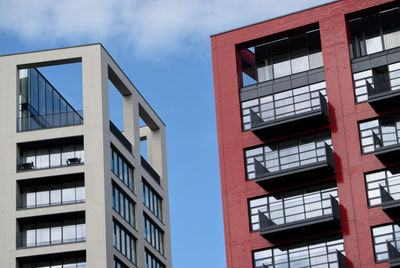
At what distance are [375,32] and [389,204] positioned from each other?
13636 mm

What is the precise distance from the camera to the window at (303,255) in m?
60.2

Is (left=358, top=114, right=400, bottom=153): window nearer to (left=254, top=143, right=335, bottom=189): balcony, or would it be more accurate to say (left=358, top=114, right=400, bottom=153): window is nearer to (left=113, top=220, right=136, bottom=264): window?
(left=254, top=143, right=335, bottom=189): balcony

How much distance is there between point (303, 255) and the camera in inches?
2408

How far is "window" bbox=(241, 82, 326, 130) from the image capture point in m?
64.8

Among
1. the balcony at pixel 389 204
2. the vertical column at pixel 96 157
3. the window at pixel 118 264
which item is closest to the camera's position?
the balcony at pixel 389 204

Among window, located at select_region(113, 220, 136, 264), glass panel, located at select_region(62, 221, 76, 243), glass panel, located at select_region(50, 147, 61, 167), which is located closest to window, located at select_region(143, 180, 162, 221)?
window, located at select_region(113, 220, 136, 264)

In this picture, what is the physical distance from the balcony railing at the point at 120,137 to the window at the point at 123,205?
5.12m

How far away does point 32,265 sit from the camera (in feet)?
284

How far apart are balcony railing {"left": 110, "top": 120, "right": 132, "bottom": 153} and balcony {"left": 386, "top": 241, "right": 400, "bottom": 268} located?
40532 millimetres

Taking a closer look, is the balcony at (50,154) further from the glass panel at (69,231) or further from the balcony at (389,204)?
the balcony at (389,204)

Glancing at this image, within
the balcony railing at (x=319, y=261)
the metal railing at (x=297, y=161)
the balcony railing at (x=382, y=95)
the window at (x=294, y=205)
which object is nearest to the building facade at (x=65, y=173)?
the window at (x=294, y=205)

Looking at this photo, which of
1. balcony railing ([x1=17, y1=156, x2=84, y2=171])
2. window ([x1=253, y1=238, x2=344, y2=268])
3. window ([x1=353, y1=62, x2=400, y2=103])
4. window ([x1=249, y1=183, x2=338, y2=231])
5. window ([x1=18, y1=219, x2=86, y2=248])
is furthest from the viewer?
balcony railing ([x1=17, y1=156, x2=84, y2=171])

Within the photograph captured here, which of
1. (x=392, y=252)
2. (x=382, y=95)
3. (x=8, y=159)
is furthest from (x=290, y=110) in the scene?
(x=8, y=159)

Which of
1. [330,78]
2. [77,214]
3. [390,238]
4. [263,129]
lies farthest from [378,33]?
[77,214]
